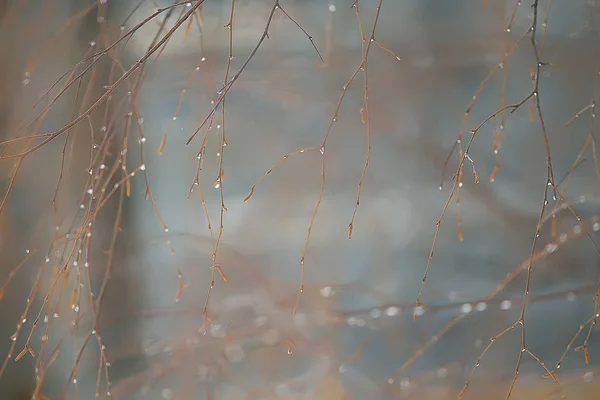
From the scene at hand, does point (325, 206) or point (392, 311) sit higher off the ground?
point (325, 206)

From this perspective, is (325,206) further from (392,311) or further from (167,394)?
(167,394)

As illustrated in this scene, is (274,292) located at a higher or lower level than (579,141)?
lower

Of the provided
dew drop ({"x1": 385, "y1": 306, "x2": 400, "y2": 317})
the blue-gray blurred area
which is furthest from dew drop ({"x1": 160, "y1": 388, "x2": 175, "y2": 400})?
dew drop ({"x1": 385, "y1": 306, "x2": 400, "y2": 317})

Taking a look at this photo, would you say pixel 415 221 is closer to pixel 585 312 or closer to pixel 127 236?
pixel 585 312

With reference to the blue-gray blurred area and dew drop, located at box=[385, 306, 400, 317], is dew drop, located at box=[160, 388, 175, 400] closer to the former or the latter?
the blue-gray blurred area

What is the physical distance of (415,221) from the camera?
1.02m

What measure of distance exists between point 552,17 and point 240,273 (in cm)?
65

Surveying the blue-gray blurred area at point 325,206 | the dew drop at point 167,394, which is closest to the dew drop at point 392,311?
the blue-gray blurred area at point 325,206

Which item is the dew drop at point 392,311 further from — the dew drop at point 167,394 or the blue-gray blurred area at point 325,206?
the dew drop at point 167,394

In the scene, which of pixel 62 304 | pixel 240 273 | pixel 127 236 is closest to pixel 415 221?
pixel 240 273

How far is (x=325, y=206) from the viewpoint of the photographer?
3.37 feet

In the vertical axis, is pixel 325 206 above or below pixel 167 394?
above

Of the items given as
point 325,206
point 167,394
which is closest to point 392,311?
point 325,206

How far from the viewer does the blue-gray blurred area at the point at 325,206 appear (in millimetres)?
973
